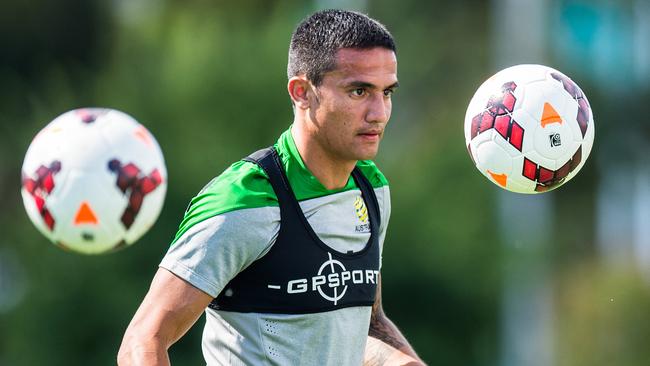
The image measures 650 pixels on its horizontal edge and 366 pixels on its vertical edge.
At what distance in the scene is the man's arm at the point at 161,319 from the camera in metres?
7.07

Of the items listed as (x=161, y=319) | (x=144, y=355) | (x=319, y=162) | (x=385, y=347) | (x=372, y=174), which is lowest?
(x=385, y=347)

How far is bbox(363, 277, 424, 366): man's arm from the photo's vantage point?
8430 mm

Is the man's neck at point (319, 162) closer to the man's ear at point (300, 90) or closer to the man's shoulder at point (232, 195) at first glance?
the man's ear at point (300, 90)

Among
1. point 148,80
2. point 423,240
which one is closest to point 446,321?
point 423,240

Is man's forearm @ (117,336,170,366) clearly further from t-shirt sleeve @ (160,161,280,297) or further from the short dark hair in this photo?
the short dark hair

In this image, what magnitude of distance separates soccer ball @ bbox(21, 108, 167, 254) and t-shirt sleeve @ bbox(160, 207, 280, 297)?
243cm

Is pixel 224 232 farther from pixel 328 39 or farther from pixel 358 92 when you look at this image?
pixel 328 39

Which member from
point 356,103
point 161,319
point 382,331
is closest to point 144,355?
point 161,319

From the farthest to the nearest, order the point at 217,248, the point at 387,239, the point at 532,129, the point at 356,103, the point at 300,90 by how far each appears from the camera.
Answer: the point at 387,239 < the point at 532,129 < the point at 300,90 < the point at 356,103 < the point at 217,248

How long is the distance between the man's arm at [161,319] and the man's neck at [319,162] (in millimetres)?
1099

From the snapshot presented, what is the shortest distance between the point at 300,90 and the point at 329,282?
118 centimetres

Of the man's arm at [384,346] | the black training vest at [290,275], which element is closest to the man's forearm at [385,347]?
the man's arm at [384,346]

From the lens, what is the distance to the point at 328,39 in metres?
7.98

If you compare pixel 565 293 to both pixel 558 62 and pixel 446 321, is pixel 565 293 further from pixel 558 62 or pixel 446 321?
pixel 558 62
